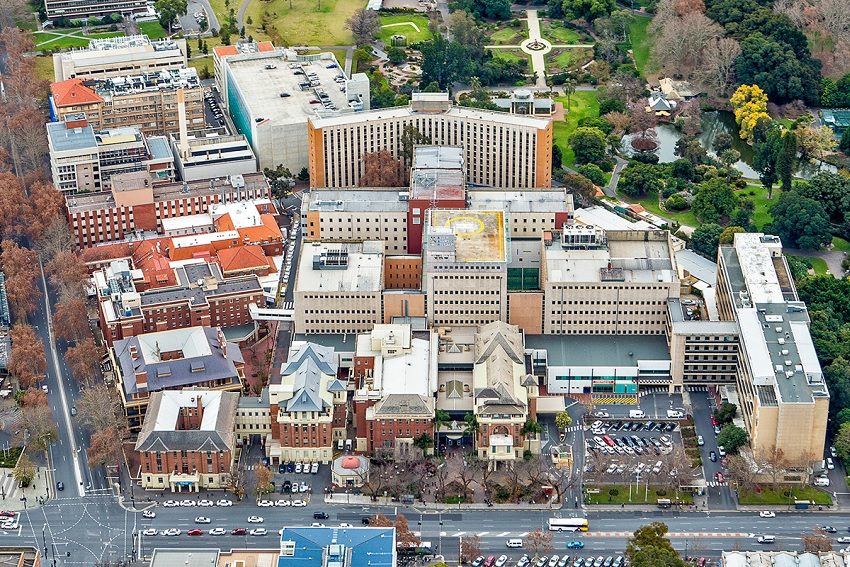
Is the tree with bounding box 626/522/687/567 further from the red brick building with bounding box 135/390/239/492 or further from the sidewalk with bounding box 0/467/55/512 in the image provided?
the sidewalk with bounding box 0/467/55/512

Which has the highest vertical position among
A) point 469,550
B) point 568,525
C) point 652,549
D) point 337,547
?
point 337,547

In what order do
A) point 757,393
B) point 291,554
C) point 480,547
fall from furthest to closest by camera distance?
point 757,393
point 480,547
point 291,554

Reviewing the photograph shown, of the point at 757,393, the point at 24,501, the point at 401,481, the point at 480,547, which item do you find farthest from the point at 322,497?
the point at 757,393

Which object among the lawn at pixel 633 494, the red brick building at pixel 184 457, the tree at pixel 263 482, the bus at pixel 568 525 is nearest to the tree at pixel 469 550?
the bus at pixel 568 525

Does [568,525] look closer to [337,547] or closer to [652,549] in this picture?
[652,549]

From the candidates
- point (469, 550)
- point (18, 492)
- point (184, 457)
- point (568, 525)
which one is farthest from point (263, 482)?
point (568, 525)

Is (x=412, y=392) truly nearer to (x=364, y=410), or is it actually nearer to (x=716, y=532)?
(x=364, y=410)
